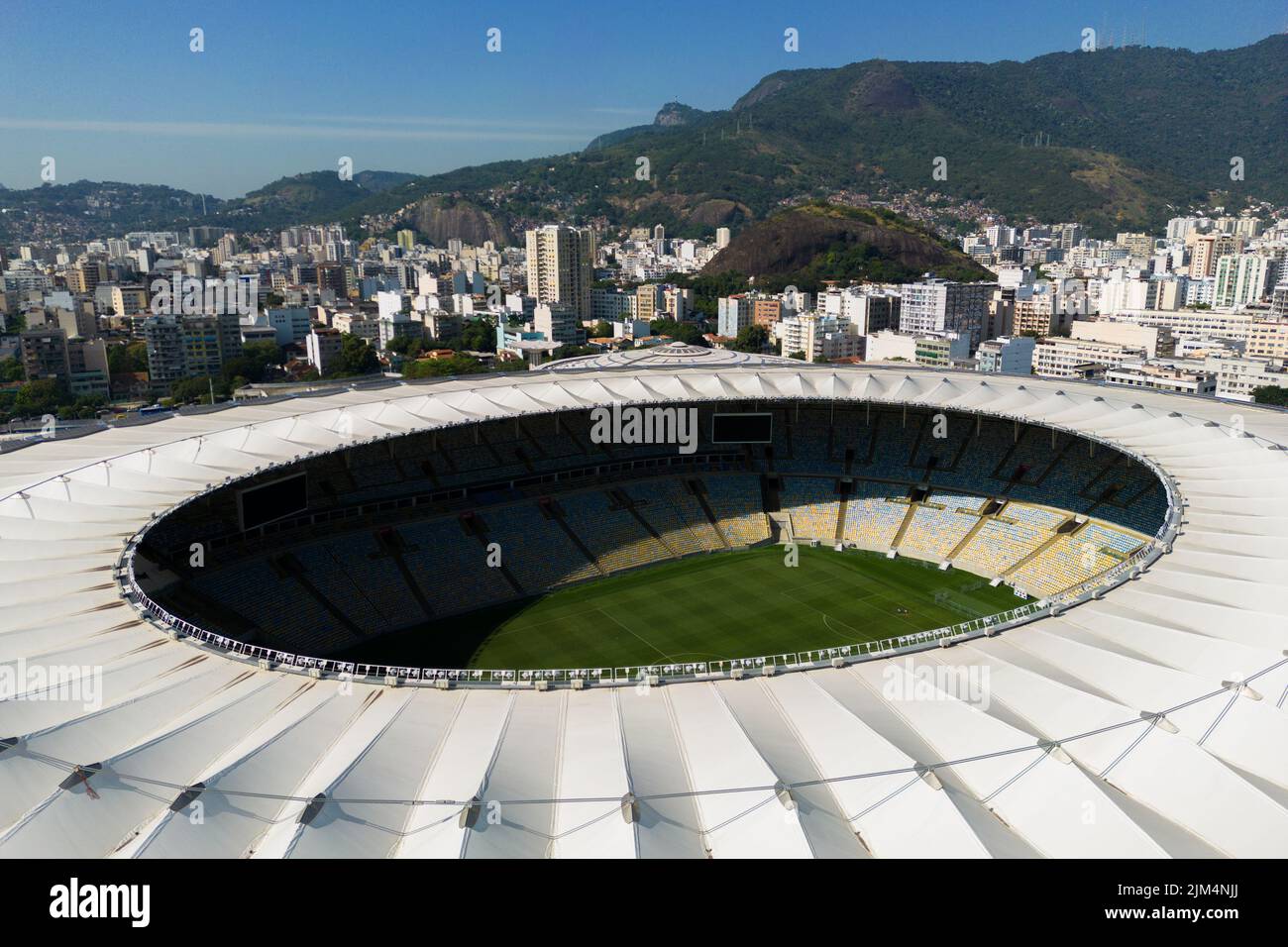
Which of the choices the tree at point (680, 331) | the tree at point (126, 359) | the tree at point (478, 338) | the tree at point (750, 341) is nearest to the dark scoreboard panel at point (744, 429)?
the tree at point (750, 341)

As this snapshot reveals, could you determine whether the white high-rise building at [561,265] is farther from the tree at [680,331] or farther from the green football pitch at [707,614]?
the green football pitch at [707,614]

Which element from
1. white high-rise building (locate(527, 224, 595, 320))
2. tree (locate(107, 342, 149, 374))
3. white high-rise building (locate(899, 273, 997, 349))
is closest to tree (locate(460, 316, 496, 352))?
white high-rise building (locate(527, 224, 595, 320))

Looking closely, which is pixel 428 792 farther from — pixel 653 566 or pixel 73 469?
pixel 653 566

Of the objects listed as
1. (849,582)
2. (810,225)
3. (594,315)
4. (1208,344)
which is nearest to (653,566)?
(849,582)

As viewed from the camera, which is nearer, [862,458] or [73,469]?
[73,469]

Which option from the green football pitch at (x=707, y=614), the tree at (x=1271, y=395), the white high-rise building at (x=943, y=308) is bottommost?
the green football pitch at (x=707, y=614)
